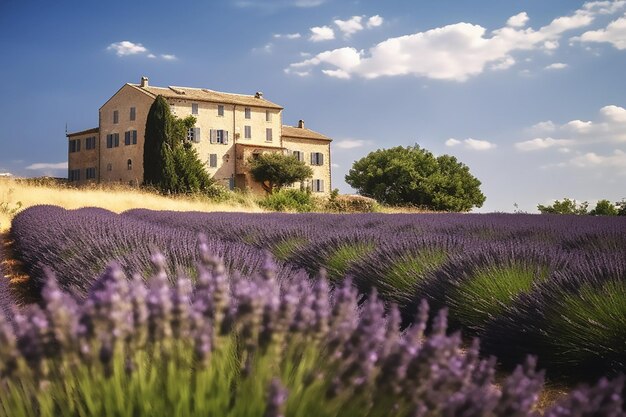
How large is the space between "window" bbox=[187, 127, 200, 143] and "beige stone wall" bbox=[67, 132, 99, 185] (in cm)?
796

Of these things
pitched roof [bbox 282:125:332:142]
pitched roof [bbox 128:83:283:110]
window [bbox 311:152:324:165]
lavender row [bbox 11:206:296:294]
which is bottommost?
lavender row [bbox 11:206:296:294]

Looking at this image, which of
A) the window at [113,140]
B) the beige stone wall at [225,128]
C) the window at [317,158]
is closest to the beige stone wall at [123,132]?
the window at [113,140]

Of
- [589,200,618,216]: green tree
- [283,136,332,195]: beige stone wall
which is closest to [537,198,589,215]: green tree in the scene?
[589,200,618,216]: green tree

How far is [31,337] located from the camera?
4.27 feet

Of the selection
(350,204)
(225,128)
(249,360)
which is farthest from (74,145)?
(249,360)

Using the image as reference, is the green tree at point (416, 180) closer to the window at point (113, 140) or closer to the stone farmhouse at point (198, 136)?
the stone farmhouse at point (198, 136)

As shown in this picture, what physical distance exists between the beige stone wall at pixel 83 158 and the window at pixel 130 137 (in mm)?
4061

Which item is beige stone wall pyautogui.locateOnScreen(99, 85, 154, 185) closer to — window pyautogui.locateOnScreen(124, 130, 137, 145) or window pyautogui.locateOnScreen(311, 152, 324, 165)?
window pyautogui.locateOnScreen(124, 130, 137, 145)

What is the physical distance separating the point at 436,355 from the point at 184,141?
38893 mm

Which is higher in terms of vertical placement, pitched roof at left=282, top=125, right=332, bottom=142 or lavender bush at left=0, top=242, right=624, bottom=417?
pitched roof at left=282, top=125, right=332, bottom=142

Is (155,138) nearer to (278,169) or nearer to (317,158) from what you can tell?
(278,169)

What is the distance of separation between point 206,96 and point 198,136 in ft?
9.92

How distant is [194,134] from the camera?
41.8 metres

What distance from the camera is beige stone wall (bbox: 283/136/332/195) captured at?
154 ft
